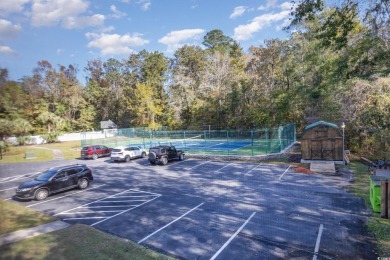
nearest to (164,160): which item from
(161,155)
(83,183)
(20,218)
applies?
(161,155)

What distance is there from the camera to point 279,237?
9.17 metres

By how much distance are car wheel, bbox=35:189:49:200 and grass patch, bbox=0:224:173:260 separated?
19.2ft

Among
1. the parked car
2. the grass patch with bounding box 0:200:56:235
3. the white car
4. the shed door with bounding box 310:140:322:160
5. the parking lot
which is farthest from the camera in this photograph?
the parked car

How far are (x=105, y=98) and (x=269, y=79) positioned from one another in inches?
1936

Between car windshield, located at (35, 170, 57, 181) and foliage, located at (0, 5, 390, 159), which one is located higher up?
foliage, located at (0, 5, 390, 159)

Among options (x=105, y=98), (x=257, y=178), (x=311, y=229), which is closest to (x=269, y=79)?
(x=257, y=178)

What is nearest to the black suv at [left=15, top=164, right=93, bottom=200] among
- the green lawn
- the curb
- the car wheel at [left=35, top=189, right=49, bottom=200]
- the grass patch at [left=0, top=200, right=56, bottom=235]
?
the car wheel at [left=35, top=189, right=49, bottom=200]

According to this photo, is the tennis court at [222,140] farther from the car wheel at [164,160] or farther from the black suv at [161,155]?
the car wheel at [164,160]

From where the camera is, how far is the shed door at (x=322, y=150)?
22.0 meters

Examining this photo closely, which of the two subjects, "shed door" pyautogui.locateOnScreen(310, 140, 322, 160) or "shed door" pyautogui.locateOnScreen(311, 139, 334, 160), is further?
"shed door" pyautogui.locateOnScreen(310, 140, 322, 160)

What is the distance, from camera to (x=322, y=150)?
72.9ft

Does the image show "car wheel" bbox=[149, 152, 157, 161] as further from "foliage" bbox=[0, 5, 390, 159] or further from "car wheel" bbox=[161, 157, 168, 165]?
"foliage" bbox=[0, 5, 390, 159]

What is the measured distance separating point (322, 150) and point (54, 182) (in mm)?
20661

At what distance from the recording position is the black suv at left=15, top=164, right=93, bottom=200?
14633mm
